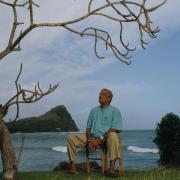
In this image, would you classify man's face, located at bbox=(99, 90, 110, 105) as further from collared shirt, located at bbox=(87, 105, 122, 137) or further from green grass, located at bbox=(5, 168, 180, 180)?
green grass, located at bbox=(5, 168, 180, 180)

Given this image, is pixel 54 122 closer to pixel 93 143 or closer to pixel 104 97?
pixel 104 97

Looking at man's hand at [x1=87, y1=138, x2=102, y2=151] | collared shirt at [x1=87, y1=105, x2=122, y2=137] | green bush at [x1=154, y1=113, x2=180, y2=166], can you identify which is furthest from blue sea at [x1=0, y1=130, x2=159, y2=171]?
man's hand at [x1=87, y1=138, x2=102, y2=151]

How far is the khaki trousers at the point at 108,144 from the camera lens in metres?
10.6

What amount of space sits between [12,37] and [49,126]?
389 ft

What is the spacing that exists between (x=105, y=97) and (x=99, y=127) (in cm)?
57

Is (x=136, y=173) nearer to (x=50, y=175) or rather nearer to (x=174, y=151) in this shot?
(x=50, y=175)

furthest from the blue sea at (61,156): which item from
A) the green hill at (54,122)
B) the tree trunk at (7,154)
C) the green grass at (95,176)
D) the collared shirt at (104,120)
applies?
the green hill at (54,122)

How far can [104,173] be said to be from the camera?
1106cm

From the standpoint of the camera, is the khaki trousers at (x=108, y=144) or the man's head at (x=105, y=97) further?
the man's head at (x=105, y=97)

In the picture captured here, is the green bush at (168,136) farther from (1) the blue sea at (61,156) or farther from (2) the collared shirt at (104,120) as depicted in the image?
(2) the collared shirt at (104,120)

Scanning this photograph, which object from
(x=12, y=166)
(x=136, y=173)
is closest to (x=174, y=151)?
(x=136, y=173)

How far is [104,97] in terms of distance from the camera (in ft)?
36.3

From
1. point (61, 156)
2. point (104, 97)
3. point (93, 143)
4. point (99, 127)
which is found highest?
point (104, 97)

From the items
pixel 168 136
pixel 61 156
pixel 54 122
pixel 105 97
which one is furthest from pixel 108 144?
pixel 54 122
